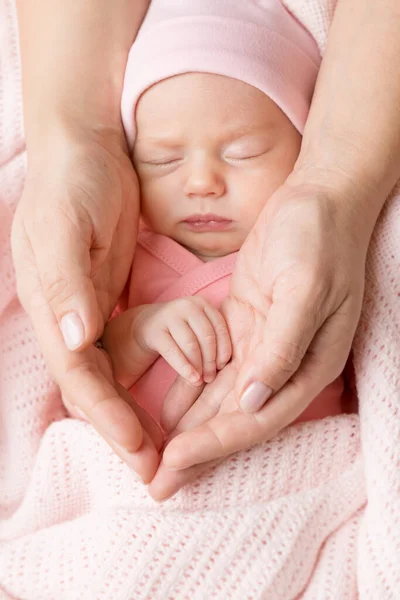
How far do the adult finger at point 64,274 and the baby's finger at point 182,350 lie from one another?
0.12m

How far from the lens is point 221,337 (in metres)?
1.07

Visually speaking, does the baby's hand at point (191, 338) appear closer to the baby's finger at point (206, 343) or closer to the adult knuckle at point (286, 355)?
Answer: the baby's finger at point (206, 343)

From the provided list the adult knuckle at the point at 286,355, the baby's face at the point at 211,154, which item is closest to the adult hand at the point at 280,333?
the adult knuckle at the point at 286,355

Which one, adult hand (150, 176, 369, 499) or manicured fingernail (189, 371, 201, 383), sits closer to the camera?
adult hand (150, 176, 369, 499)

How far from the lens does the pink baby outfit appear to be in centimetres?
114

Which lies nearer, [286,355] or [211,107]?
[286,355]

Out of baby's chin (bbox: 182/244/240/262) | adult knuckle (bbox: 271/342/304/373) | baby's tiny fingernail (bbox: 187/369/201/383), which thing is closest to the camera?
adult knuckle (bbox: 271/342/304/373)

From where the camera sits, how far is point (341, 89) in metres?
1.15

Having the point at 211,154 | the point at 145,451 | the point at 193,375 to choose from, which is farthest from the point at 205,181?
the point at 145,451

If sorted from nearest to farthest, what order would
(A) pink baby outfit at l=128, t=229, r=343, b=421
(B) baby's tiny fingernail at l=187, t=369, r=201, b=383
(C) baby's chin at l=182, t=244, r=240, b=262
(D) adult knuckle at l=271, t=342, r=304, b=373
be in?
(D) adult knuckle at l=271, t=342, r=304, b=373, (B) baby's tiny fingernail at l=187, t=369, r=201, b=383, (A) pink baby outfit at l=128, t=229, r=343, b=421, (C) baby's chin at l=182, t=244, r=240, b=262

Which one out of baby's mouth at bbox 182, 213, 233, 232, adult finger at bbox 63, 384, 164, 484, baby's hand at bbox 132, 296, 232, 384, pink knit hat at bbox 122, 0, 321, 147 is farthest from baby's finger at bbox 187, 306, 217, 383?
pink knit hat at bbox 122, 0, 321, 147

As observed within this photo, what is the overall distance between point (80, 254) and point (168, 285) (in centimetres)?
30

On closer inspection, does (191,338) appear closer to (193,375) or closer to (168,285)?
(193,375)

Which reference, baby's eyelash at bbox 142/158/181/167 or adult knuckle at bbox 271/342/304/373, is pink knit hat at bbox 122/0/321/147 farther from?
adult knuckle at bbox 271/342/304/373
